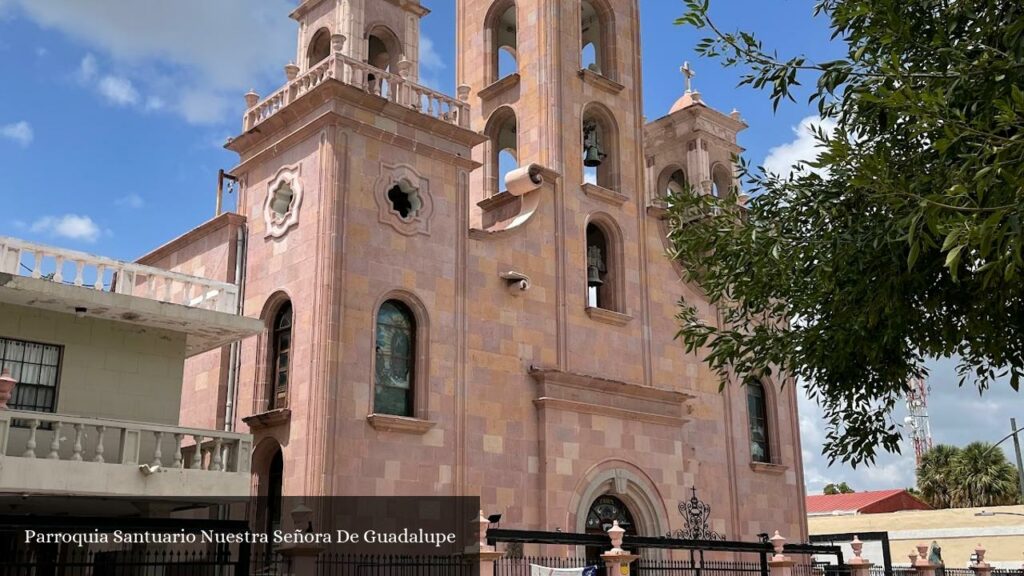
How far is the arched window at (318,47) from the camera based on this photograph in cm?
2275

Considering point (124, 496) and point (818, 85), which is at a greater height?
point (818, 85)

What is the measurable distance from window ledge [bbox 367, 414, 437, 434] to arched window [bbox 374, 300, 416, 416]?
46 cm

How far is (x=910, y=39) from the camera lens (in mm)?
11352

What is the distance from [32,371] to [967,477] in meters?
52.5

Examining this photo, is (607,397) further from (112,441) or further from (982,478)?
(982,478)

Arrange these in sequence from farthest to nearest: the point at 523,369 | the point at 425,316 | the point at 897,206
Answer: the point at 523,369, the point at 425,316, the point at 897,206

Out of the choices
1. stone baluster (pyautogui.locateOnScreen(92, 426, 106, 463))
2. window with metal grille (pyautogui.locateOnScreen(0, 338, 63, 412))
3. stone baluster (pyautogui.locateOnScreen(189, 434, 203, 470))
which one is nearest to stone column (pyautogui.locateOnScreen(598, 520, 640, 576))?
stone baluster (pyautogui.locateOnScreen(189, 434, 203, 470))

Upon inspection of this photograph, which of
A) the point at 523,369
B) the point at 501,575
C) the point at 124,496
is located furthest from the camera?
the point at 523,369

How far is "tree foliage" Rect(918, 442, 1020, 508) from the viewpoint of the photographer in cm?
5441

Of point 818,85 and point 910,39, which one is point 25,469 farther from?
point 910,39

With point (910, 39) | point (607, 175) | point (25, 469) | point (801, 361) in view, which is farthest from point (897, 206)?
point (607, 175)

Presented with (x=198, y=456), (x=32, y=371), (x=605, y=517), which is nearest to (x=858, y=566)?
(x=605, y=517)

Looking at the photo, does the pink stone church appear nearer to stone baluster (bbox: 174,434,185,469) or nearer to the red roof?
stone baluster (bbox: 174,434,185,469)

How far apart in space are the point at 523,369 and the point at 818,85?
11.0 meters
